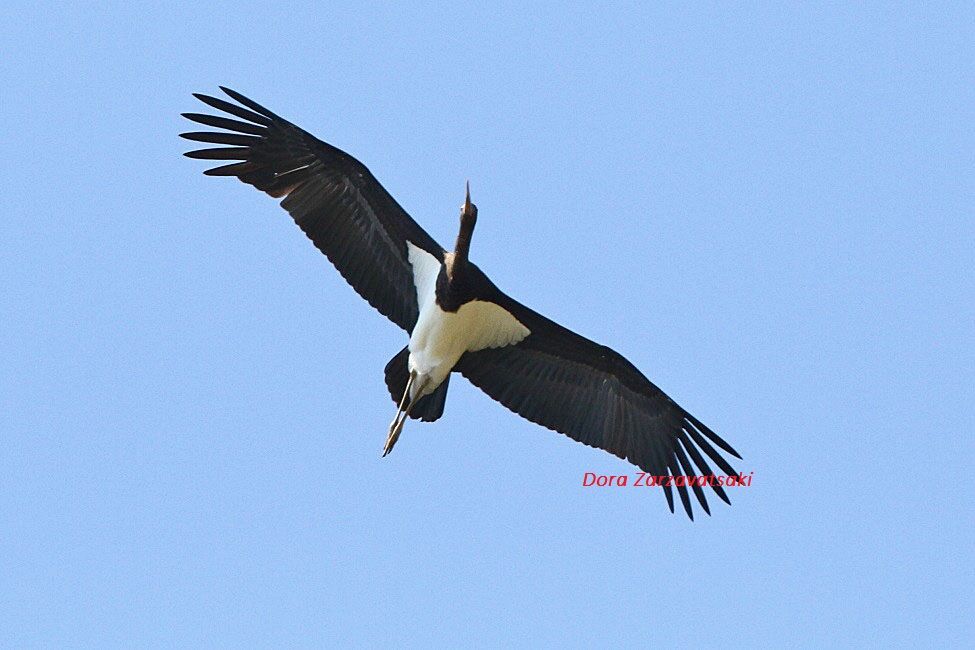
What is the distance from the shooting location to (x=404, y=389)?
16.9m

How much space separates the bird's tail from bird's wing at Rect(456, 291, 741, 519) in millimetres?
725

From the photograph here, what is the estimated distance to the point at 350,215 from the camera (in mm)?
17031

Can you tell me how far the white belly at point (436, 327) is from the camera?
55.2ft

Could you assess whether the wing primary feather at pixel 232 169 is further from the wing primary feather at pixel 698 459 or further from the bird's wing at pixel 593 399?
the wing primary feather at pixel 698 459

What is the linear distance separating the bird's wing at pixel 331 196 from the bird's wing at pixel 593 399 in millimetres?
1107

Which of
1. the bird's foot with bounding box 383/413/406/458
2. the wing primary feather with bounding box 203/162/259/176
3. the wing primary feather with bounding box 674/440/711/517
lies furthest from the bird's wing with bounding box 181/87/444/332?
the wing primary feather with bounding box 674/440/711/517

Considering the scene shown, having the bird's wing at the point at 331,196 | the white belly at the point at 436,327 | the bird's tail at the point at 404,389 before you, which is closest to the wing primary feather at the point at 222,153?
the bird's wing at the point at 331,196

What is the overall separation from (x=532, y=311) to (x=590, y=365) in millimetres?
840

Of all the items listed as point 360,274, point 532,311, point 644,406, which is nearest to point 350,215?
point 360,274

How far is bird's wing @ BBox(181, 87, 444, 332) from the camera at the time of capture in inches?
659

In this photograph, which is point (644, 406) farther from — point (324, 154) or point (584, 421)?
point (324, 154)

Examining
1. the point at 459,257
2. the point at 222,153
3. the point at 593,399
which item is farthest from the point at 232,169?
the point at 593,399

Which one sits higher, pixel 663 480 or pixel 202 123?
pixel 202 123

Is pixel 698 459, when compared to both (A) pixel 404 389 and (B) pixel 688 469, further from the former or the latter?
(A) pixel 404 389
